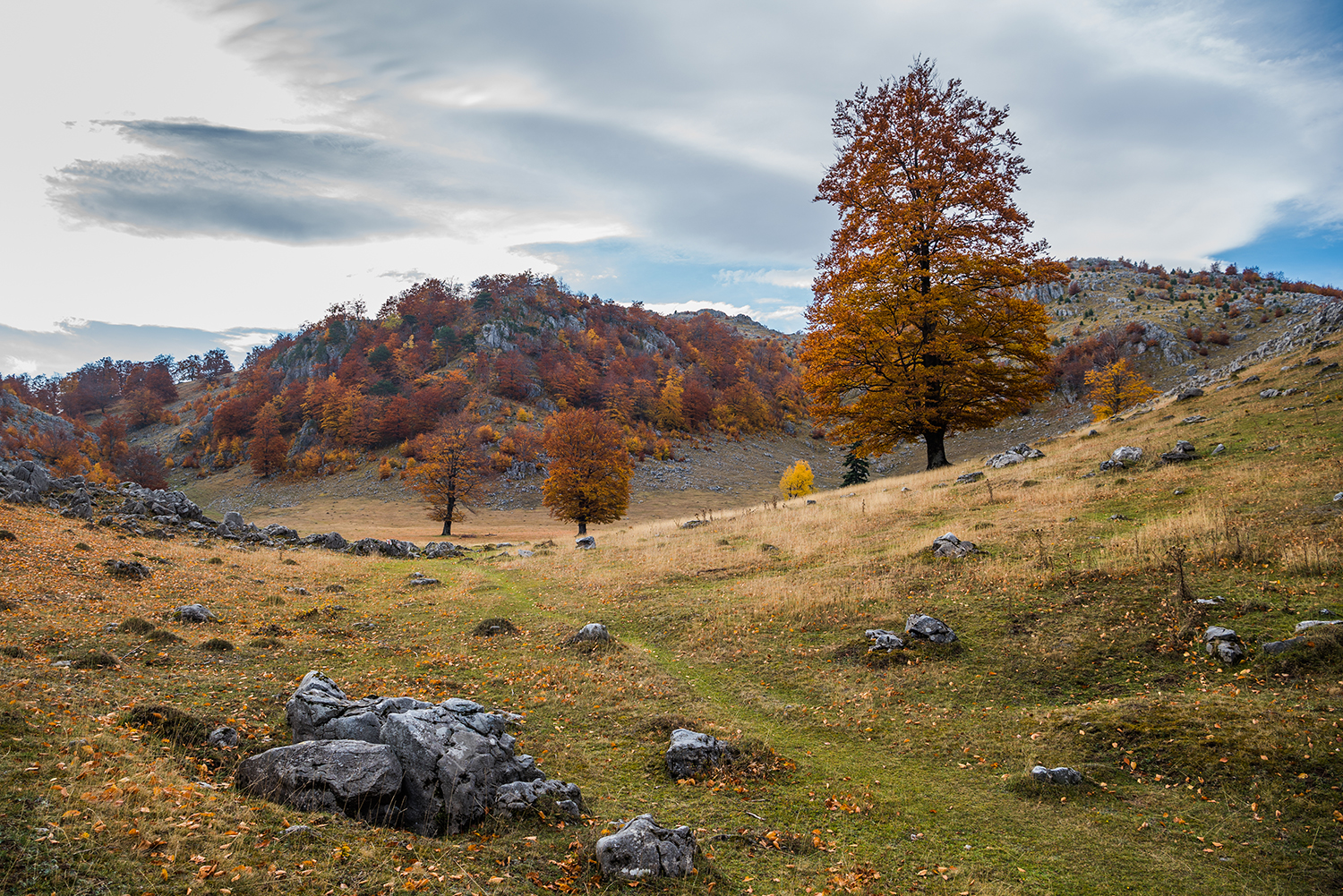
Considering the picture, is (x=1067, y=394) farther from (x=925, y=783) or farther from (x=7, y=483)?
(x=7, y=483)

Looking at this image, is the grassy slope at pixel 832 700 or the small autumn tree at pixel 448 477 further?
the small autumn tree at pixel 448 477

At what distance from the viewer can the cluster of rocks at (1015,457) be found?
2475 cm

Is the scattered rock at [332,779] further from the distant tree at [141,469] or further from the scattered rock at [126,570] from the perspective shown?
the distant tree at [141,469]

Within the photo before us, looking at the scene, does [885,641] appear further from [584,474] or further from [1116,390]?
[1116,390]

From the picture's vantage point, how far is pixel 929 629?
454 inches

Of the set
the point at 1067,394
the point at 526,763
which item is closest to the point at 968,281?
the point at 526,763

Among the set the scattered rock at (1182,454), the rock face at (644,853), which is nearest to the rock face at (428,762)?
the rock face at (644,853)

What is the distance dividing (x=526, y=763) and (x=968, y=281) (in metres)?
26.6

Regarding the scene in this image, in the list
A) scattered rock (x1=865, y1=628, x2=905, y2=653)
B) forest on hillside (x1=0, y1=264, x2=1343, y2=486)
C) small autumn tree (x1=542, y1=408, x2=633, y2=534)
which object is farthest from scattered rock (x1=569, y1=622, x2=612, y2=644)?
forest on hillside (x1=0, y1=264, x2=1343, y2=486)

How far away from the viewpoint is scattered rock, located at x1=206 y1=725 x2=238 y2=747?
693 cm

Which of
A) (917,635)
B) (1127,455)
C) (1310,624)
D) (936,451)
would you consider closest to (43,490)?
(917,635)

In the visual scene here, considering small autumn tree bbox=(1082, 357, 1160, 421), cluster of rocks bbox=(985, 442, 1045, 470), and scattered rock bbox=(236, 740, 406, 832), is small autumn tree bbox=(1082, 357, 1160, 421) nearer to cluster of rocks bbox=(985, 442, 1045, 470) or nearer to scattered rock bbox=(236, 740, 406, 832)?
cluster of rocks bbox=(985, 442, 1045, 470)

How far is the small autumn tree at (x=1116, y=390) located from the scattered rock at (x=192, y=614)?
72.8m

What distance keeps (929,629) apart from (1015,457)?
17264mm
